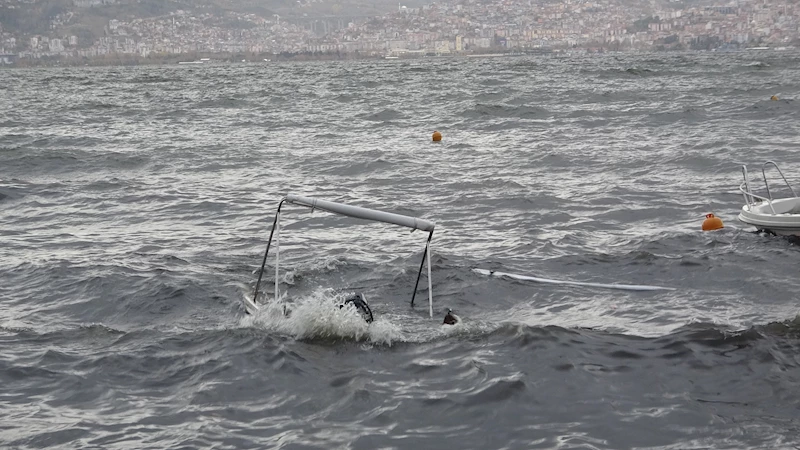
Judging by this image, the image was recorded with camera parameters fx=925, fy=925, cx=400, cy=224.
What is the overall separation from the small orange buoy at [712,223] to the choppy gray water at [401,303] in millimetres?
376

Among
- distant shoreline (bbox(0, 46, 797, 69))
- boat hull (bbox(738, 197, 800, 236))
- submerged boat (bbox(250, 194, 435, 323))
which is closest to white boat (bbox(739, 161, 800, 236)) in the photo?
boat hull (bbox(738, 197, 800, 236))

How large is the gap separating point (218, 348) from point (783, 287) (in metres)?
7.52

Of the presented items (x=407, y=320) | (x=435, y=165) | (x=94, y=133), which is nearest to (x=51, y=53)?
(x=94, y=133)

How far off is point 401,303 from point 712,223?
21.4 feet

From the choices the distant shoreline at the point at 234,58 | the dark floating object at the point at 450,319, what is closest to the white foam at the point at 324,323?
the dark floating object at the point at 450,319

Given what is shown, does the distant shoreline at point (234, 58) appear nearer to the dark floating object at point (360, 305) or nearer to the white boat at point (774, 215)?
the white boat at point (774, 215)

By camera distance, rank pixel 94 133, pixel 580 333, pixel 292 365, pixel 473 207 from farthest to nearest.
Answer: pixel 94 133, pixel 473 207, pixel 580 333, pixel 292 365

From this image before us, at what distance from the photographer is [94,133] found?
3522cm

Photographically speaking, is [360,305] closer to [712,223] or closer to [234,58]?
[712,223]

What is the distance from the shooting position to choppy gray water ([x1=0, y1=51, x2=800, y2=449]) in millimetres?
8531

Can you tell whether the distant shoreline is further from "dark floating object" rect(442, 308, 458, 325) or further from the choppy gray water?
"dark floating object" rect(442, 308, 458, 325)

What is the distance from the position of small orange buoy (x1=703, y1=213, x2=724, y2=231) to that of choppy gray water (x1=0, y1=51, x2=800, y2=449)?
1.23ft

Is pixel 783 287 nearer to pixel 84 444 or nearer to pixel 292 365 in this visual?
pixel 292 365

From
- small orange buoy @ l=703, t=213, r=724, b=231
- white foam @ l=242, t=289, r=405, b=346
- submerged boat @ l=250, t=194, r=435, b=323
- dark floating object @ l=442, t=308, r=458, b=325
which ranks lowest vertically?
small orange buoy @ l=703, t=213, r=724, b=231
